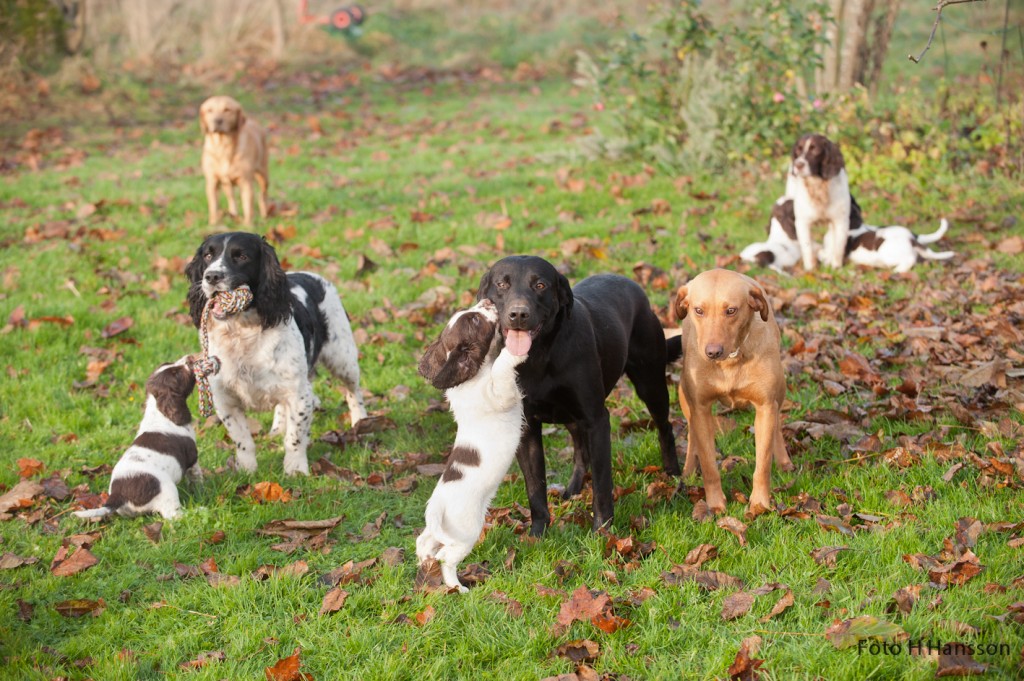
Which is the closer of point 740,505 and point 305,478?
point 740,505

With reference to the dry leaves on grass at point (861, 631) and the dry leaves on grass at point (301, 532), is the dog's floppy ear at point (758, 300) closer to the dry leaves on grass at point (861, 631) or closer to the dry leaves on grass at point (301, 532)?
the dry leaves on grass at point (861, 631)

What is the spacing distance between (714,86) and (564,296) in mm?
8225

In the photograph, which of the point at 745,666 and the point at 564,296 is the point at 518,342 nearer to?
the point at 564,296

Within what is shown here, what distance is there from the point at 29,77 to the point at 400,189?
9.80m

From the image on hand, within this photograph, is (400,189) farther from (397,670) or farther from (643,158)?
(397,670)

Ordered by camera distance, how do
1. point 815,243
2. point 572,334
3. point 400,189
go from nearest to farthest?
point 572,334, point 815,243, point 400,189

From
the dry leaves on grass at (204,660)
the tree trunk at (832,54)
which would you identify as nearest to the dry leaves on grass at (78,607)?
the dry leaves on grass at (204,660)

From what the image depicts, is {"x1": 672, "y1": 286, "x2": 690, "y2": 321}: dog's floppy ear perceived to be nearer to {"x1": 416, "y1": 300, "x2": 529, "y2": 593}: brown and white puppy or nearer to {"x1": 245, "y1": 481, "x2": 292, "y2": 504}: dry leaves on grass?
{"x1": 416, "y1": 300, "x2": 529, "y2": 593}: brown and white puppy

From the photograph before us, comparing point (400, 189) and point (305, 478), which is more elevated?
point (400, 189)

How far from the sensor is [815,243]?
936cm

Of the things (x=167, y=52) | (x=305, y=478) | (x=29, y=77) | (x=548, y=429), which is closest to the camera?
(x=305, y=478)

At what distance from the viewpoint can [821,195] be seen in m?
8.91

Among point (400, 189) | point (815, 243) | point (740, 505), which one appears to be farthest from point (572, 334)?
point (400, 189)

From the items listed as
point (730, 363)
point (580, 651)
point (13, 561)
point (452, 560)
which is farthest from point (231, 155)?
point (580, 651)
